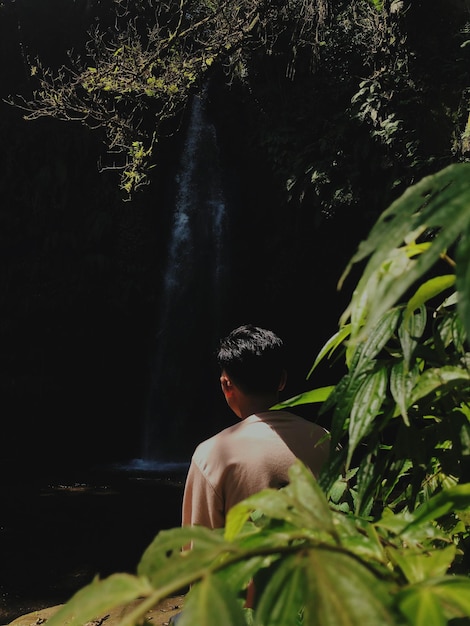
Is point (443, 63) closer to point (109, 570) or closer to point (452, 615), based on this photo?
point (109, 570)

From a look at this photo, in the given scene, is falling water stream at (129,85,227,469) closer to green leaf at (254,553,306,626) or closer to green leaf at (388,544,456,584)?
green leaf at (388,544,456,584)

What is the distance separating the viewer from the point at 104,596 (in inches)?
17.2

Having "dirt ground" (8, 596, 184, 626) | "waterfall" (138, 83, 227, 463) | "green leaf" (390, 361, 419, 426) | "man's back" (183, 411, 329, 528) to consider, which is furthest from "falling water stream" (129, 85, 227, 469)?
"green leaf" (390, 361, 419, 426)

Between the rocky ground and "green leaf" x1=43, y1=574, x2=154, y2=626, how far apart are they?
11.3ft

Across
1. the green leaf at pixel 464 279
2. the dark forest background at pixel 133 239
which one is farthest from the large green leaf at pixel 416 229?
the dark forest background at pixel 133 239

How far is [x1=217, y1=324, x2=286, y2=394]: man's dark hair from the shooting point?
1782 millimetres

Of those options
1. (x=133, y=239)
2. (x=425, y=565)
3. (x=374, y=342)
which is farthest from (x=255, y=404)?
(x=133, y=239)

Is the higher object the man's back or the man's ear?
the man's ear

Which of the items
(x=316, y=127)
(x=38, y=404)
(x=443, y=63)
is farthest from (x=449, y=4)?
(x=38, y=404)

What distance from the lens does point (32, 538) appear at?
6414 mm

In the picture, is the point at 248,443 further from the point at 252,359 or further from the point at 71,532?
the point at 71,532

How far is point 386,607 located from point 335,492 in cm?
82

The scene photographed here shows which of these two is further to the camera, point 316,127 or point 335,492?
point 316,127

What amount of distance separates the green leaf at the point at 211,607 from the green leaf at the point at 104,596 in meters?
0.04
